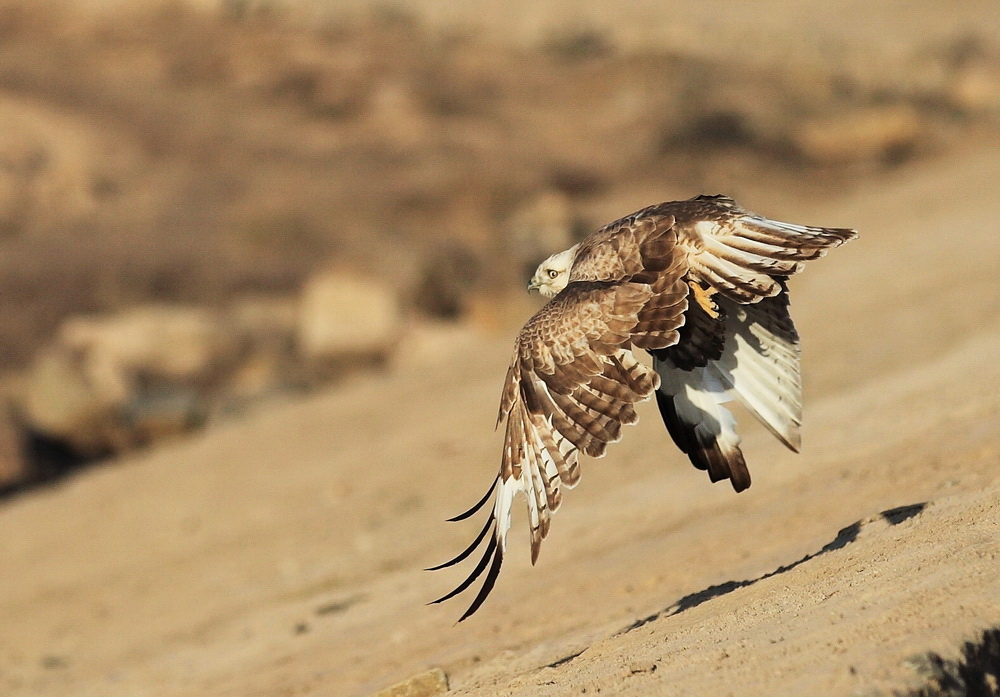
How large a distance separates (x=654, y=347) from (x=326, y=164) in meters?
17.3

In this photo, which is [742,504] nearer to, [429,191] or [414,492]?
[414,492]

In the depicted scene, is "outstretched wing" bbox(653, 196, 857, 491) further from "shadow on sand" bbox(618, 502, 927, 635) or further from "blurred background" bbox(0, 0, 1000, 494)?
"blurred background" bbox(0, 0, 1000, 494)

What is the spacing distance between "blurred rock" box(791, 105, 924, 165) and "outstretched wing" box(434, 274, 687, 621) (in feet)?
61.8

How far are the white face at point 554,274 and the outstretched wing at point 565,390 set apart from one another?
1.01m

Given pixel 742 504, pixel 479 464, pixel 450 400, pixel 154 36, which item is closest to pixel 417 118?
pixel 154 36

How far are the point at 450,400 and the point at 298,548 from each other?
132 inches

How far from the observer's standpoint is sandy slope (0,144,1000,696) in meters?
5.00

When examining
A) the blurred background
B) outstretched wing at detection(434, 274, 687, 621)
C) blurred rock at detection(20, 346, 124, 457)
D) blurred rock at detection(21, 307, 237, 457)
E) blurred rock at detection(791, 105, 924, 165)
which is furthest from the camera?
blurred rock at detection(791, 105, 924, 165)

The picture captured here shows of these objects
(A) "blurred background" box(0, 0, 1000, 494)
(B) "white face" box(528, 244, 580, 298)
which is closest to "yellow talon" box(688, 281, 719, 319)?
(B) "white face" box(528, 244, 580, 298)

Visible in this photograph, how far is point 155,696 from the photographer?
8062 millimetres

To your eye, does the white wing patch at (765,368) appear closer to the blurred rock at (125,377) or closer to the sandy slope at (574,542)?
the sandy slope at (574,542)

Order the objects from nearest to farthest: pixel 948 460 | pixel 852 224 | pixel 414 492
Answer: pixel 948 460, pixel 414 492, pixel 852 224

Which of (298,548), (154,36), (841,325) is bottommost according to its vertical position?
(298,548)

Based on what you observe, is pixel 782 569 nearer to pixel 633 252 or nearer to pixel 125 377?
pixel 633 252
